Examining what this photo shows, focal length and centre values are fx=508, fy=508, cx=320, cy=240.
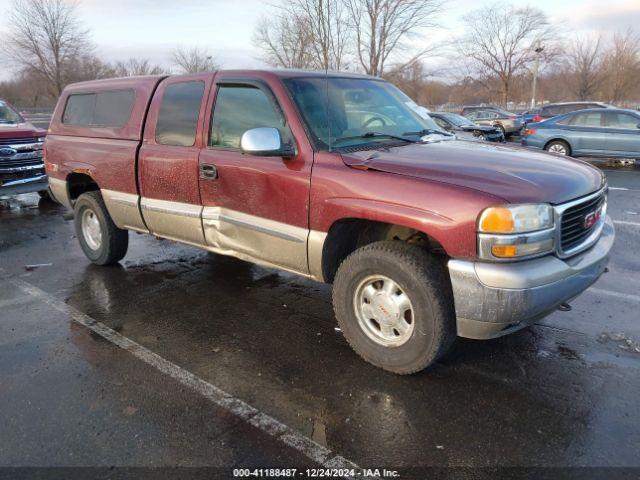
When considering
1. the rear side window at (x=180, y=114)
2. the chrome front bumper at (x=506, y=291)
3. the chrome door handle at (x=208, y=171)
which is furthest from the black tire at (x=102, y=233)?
the chrome front bumper at (x=506, y=291)

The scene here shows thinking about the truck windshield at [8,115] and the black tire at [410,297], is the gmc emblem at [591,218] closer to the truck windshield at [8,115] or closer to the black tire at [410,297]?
the black tire at [410,297]

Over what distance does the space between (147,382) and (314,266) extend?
1339 millimetres

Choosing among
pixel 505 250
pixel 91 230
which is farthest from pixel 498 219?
pixel 91 230

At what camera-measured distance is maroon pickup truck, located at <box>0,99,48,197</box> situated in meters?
8.97

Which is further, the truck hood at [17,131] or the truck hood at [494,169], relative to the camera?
the truck hood at [17,131]

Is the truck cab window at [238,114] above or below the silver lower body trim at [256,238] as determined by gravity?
above

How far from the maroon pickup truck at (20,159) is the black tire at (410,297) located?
8.00 m

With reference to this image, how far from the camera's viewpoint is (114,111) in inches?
198

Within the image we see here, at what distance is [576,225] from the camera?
10.4 ft

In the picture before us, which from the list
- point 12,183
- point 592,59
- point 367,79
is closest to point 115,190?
point 367,79

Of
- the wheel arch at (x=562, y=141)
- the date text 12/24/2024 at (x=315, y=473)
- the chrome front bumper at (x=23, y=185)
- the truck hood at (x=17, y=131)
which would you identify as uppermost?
the truck hood at (x=17, y=131)

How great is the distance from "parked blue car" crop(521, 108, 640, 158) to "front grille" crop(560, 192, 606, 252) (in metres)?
10.5

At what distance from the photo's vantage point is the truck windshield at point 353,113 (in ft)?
11.9

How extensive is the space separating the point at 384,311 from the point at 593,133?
506 inches
